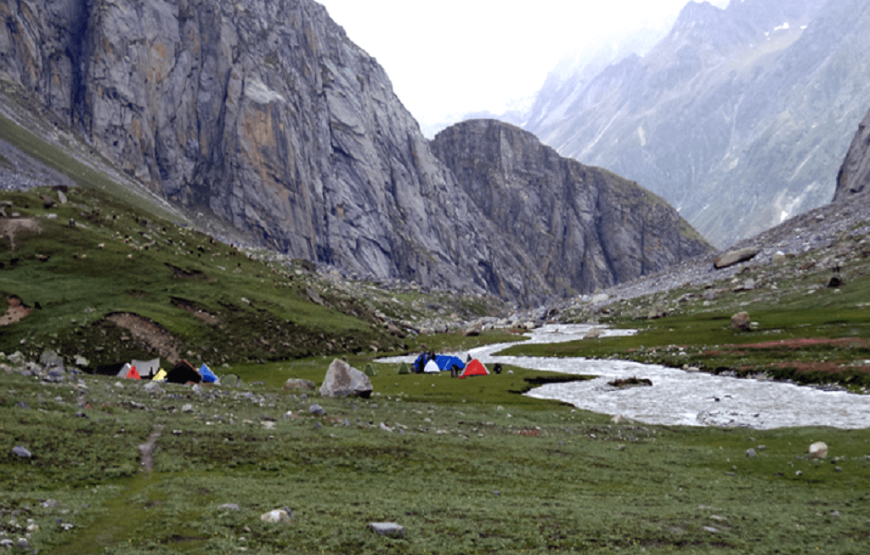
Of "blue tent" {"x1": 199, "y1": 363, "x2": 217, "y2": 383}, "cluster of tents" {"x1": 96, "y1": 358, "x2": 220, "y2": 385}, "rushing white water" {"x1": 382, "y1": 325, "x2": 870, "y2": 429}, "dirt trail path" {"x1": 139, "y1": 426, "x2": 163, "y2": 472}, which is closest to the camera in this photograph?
"dirt trail path" {"x1": 139, "y1": 426, "x2": 163, "y2": 472}

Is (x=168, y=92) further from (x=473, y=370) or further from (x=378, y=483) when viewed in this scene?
(x=378, y=483)

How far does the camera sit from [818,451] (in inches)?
1069

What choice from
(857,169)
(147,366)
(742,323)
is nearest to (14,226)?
(147,366)

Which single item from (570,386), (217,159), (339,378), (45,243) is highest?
(217,159)

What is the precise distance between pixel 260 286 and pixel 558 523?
Result: 68838 millimetres

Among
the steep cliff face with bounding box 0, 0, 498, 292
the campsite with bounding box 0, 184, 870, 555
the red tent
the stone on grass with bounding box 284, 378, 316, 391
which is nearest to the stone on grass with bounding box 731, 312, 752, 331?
the campsite with bounding box 0, 184, 870, 555

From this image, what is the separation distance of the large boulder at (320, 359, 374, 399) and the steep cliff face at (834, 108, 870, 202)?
175 metres

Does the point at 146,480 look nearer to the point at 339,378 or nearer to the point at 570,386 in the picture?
the point at 339,378

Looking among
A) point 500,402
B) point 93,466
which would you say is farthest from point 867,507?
point 500,402

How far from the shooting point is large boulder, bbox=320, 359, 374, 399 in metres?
39.8

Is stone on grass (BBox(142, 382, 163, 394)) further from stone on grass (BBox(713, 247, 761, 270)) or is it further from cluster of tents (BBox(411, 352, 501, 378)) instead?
stone on grass (BBox(713, 247, 761, 270))

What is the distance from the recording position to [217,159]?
19412 cm

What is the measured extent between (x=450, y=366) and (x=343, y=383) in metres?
29.8

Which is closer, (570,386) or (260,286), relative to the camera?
(570,386)
